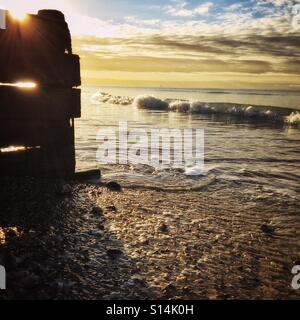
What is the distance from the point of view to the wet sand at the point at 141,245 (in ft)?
10.6

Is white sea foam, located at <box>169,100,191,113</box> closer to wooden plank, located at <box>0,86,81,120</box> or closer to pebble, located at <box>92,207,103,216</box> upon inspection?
wooden plank, located at <box>0,86,81,120</box>

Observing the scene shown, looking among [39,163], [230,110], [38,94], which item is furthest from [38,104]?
[230,110]

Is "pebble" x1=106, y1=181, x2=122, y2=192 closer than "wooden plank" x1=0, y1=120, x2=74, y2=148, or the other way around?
"wooden plank" x1=0, y1=120, x2=74, y2=148

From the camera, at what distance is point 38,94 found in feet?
18.6

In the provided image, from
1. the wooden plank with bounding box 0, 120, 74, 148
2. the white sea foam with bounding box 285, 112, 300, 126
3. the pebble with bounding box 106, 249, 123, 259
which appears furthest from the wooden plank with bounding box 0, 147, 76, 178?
the white sea foam with bounding box 285, 112, 300, 126

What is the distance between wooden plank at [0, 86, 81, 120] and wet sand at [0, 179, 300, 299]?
1.10m

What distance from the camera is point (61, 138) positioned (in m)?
6.33

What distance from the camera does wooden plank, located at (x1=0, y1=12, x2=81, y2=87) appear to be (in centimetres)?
509

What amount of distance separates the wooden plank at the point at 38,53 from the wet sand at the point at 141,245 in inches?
68.3

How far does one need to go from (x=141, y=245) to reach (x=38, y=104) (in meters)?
3.00

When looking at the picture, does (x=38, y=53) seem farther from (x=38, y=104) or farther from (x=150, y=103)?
(x=150, y=103)

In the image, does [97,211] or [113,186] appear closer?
[97,211]

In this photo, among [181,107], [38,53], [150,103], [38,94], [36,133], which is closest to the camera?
[38,53]

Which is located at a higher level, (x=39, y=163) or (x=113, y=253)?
(x=39, y=163)
